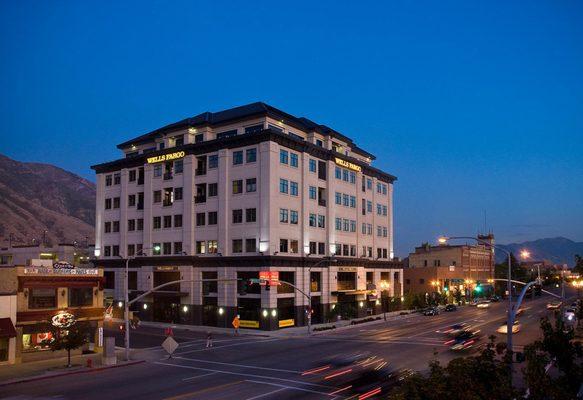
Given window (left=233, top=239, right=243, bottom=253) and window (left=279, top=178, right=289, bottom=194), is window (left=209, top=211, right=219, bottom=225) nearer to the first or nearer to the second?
window (left=233, top=239, right=243, bottom=253)

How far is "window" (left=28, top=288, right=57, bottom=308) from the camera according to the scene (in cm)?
4466

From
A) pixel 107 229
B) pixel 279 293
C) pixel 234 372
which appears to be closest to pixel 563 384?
pixel 234 372

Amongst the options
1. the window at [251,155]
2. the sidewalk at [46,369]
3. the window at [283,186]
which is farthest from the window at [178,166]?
the sidewalk at [46,369]

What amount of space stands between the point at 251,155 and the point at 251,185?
410 cm

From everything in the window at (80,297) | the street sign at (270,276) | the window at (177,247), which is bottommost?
the window at (80,297)

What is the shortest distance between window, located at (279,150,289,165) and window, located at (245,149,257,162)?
11.0 ft

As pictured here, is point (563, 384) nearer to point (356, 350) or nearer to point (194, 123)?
point (356, 350)

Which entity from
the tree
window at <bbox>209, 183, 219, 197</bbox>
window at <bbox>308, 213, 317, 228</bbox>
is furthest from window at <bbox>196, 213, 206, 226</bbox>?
the tree

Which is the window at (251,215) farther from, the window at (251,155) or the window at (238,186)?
the window at (251,155)

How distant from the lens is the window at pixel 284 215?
234 feet

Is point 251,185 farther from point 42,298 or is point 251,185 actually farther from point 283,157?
point 42,298

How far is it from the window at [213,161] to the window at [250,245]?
12421mm

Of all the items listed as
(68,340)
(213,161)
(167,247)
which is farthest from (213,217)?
(68,340)

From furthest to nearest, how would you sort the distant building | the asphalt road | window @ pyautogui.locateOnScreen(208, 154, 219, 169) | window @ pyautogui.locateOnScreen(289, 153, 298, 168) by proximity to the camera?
the distant building → window @ pyautogui.locateOnScreen(208, 154, 219, 169) → window @ pyautogui.locateOnScreen(289, 153, 298, 168) → the asphalt road
